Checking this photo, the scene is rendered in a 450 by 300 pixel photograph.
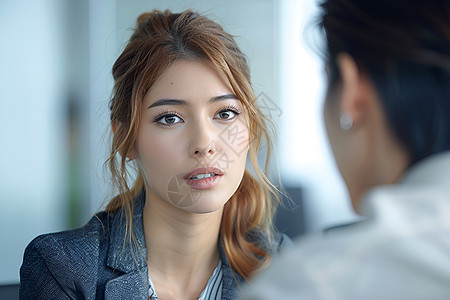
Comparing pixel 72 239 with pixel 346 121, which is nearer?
pixel 346 121

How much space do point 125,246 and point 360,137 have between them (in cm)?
71

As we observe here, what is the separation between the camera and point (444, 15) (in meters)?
0.47

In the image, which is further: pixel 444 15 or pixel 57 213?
pixel 57 213

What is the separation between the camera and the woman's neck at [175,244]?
3.59 ft

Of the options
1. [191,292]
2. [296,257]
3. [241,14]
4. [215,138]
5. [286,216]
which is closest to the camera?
[296,257]

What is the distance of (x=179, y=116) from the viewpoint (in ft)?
3.28

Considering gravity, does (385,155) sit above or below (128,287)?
above

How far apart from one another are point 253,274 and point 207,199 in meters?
0.26

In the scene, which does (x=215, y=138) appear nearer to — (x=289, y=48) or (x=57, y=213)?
(x=57, y=213)

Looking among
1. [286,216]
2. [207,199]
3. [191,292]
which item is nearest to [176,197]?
[207,199]

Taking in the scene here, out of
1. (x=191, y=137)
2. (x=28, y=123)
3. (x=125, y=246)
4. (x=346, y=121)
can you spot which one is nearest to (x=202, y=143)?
(x=191, y=137)

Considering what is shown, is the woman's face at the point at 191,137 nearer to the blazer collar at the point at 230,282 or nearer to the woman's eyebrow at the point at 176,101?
the woman's eyebrow at the point at 176,101

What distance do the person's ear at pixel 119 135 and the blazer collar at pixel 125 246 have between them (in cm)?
14

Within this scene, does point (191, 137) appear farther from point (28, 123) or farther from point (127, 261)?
point (28, 123)
